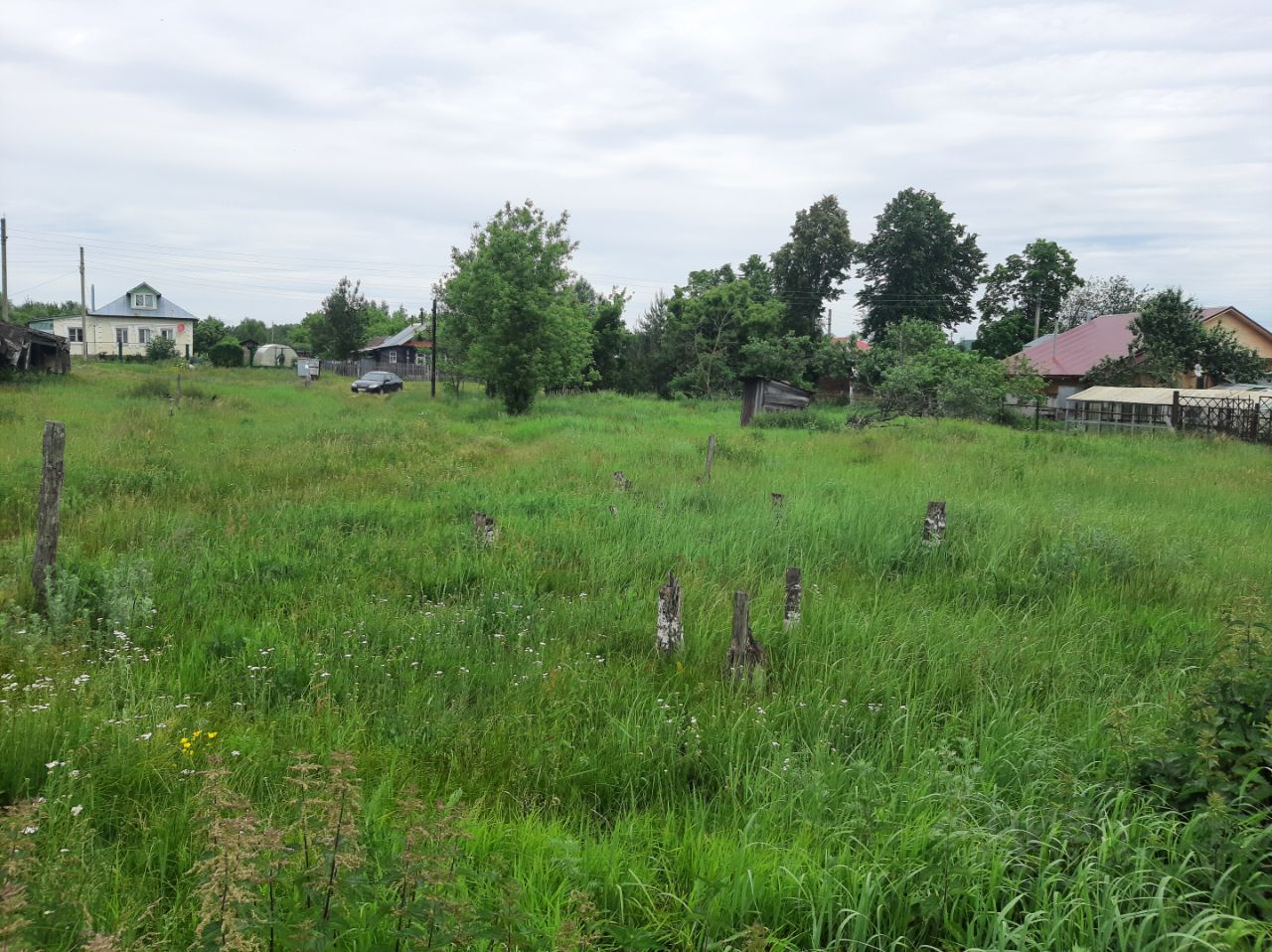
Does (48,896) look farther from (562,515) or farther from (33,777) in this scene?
(562,515)

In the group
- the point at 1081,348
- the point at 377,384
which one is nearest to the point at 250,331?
the point at 377,384

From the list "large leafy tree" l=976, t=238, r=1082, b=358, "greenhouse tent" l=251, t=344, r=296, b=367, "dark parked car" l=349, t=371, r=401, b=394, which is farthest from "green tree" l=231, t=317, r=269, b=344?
"large leafy tree" l=976, t=238, r=1082, b=358

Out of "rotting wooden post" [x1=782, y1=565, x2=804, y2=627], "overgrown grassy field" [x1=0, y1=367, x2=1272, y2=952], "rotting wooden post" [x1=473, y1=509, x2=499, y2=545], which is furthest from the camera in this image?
"rotting wooden post" [x1=473, y1=509, x2=499, y2=545]

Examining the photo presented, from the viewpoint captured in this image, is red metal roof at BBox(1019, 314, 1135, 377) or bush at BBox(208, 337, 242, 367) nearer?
red metal roof at BBox(1019, 314, 1135, 377)

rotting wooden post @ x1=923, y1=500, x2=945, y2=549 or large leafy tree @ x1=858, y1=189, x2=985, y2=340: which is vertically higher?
large leafy tree @ x1=858, y1=189, x2=985, y2=340

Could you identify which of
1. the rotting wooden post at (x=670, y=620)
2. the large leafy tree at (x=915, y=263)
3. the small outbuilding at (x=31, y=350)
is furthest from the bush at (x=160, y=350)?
the rotting wooden post at (x=670, y=620)

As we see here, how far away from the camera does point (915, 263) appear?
51750 mm

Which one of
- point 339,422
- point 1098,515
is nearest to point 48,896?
point 1098,515

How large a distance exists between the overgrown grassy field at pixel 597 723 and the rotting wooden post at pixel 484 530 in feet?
0.83

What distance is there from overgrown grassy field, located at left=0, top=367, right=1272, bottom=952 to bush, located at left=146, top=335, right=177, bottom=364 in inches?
2136

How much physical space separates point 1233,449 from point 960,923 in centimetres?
2172

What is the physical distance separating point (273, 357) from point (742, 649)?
78.3 m

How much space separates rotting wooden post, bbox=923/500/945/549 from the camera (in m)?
8.20

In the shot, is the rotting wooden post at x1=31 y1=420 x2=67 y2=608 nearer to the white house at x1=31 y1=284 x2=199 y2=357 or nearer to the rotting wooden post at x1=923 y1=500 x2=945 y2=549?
the rotting wooden post at x1=923 y1=500 x2=945 y2=549
